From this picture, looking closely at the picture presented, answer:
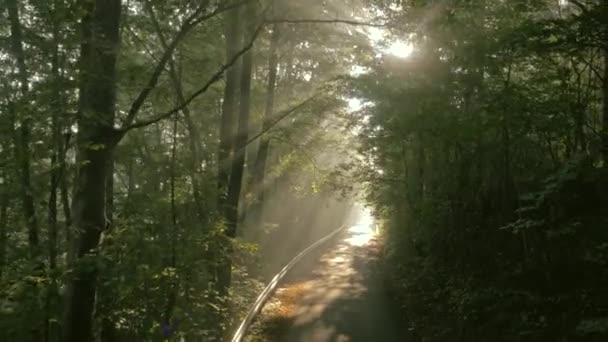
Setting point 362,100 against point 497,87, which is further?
point 362,100

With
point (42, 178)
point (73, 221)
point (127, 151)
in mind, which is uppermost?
point (127, 151)

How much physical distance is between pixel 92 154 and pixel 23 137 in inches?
50.8

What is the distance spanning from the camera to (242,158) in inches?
521

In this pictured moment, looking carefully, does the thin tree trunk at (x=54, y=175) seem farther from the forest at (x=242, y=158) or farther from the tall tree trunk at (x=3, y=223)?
the tall tree trunk at (x=3, y=223)

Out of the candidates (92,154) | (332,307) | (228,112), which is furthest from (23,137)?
(332,307)

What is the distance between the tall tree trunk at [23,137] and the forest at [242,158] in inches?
1.3

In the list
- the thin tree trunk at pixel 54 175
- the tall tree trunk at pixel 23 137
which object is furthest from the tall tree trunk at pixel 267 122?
the thin tree trunk at pixel 54 175

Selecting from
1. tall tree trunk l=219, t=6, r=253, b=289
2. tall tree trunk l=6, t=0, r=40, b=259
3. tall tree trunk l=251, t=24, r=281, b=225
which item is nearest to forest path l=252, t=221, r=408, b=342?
tall tree trunk l=219, t=6, r=253, b=289

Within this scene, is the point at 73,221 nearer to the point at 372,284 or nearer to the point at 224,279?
the point at 224,279

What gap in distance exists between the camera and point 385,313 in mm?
12867

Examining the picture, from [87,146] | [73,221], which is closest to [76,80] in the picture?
[87,146]

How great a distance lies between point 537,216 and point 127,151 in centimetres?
885

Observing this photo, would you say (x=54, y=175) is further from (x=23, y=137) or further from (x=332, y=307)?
(x=332, y=307)

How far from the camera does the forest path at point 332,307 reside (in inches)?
444
